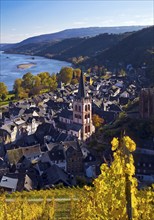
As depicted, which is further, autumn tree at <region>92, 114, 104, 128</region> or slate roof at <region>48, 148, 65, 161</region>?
autumn tree at <region>92, 114, 104, 128</region>

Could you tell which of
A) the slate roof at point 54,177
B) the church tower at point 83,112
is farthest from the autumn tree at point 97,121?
the slate roof at point 54,177

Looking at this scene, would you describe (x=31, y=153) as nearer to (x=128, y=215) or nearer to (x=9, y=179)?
(x=9, y=179)

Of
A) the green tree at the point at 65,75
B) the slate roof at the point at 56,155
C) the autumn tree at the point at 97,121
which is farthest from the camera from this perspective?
the green tree at the point at 65,75

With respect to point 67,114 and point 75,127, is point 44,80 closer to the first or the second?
point 67,114

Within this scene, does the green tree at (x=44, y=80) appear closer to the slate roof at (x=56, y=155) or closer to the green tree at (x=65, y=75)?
the green tree at (x=65, y=75)

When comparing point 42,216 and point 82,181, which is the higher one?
point 42,216

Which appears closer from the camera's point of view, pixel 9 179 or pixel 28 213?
pixel 28 213

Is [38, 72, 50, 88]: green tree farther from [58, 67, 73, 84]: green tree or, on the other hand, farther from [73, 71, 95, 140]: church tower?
[73, 71, 95, 140]: church tower

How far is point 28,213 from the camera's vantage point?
48.8ft

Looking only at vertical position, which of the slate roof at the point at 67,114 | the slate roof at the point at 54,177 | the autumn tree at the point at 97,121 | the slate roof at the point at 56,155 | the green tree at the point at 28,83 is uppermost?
the green tree at the point at 28,83

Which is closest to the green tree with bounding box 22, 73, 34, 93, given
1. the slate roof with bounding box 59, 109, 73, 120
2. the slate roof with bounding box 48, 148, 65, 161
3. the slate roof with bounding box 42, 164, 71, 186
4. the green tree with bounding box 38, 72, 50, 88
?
the green tree with bounding box 38, 72, 50, 88

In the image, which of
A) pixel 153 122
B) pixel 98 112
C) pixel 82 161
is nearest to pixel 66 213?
pixel 82 161

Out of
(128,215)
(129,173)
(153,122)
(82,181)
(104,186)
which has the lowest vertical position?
(82,181)

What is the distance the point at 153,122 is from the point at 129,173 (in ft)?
113
